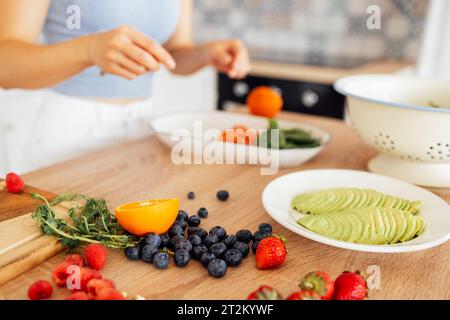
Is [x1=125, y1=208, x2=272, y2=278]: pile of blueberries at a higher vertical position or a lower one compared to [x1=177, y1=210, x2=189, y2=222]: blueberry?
lower

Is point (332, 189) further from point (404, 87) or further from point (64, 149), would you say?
point (64, 149)

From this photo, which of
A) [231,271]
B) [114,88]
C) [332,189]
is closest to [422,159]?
[332,189]

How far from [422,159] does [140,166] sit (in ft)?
2.18

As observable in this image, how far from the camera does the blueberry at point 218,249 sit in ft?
2.37

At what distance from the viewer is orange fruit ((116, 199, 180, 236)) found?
740mm

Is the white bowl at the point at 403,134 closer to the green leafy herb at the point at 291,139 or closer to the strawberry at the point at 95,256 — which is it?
the green leafy herb at the point at 291,139

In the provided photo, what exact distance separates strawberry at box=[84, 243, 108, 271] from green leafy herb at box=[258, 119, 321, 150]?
599mm

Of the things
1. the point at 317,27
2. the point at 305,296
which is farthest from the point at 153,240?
the point at 317,27

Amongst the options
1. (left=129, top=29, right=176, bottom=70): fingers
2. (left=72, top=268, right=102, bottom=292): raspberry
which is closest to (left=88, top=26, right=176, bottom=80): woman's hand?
(left=129, top=29, right=176, bottom=70): fingers

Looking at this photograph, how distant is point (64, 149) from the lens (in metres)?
1.40

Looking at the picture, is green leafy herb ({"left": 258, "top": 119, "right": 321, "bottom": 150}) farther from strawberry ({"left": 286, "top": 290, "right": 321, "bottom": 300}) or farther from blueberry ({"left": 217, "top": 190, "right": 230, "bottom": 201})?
strawberry ({"left": 286, "top": 290, "right": 321, "bottom": 300})

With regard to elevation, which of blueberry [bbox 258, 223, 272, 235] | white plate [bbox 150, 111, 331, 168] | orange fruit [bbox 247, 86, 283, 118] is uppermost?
orange fruit [bbox 247, 86, 283, 118]

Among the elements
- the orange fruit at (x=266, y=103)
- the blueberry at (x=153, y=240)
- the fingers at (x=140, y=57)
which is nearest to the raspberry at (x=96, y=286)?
the blueberry at (x=153, y=240)

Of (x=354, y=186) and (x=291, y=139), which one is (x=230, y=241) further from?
(x=291, y=139)
